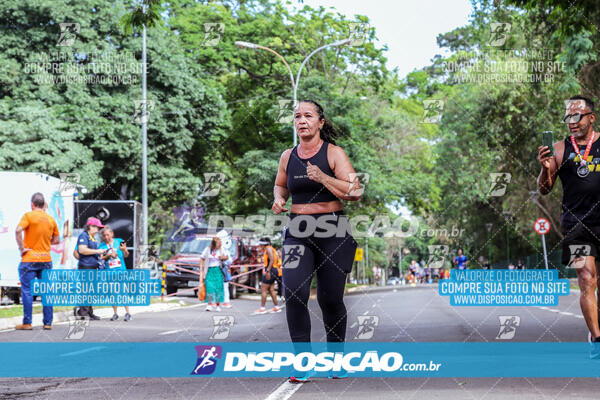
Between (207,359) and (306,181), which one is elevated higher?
(306,181)

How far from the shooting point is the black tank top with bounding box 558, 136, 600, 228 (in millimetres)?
7039

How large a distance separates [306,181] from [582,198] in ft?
8.47

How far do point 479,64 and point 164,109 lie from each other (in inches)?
507

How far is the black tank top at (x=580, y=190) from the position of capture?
277 inches

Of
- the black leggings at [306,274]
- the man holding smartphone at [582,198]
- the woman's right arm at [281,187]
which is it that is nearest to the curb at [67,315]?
the woman's right arm at [281,187]

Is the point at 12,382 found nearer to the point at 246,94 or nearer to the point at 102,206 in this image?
the point at 102,206

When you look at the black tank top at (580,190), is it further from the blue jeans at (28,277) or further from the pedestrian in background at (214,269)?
the pedestrian in background at (214,269)

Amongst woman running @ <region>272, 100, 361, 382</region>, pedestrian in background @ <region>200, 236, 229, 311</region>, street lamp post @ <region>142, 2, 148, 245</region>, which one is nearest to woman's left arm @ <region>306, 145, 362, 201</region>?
woman running @ <region>272, 100, 361, 382</region>

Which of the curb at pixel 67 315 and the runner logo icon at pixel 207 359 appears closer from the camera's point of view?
the runner logo icon at pixel 207 359

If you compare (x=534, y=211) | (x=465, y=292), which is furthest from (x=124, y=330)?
(x=534, y=211)

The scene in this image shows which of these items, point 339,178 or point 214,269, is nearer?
point 339,178

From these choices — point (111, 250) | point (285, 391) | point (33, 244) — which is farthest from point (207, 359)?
point (111, 250)

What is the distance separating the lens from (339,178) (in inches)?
229

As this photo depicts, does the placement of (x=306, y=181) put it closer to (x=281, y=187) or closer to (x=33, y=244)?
(x=281, y=187)
